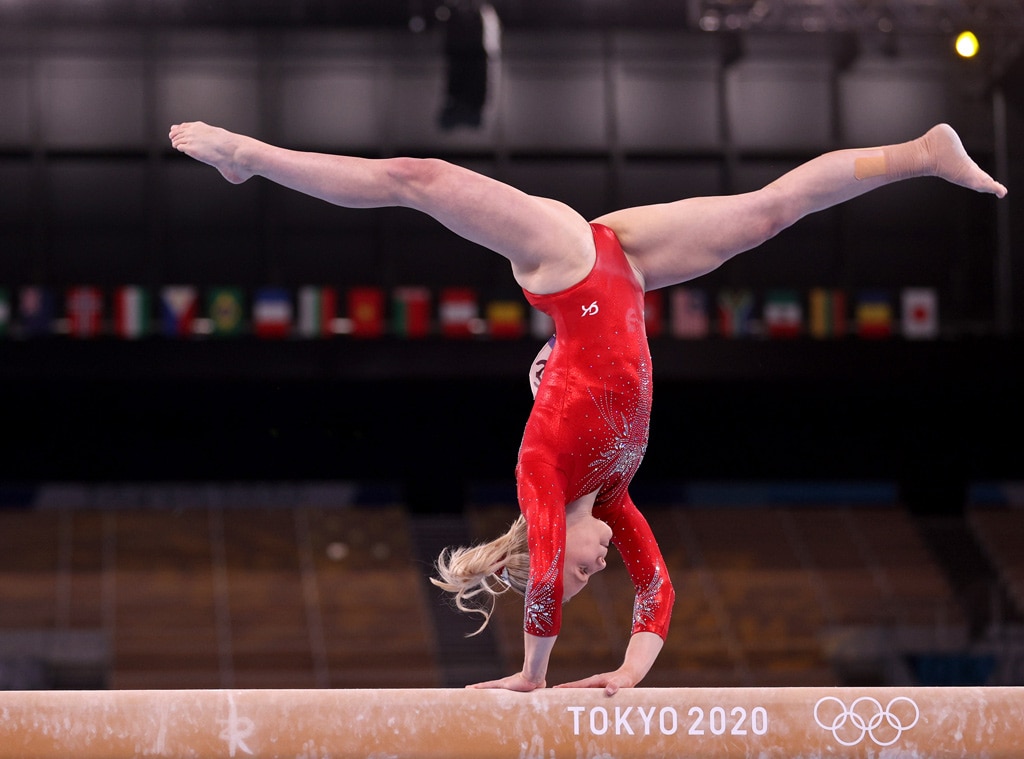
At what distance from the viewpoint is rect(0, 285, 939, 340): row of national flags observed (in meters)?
11.7

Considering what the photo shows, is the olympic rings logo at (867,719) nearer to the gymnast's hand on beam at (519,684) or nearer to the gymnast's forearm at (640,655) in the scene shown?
the gymnast's forearm at (640,655)

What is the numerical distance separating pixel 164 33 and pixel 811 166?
1011cm

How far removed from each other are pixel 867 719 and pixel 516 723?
103 centimetres

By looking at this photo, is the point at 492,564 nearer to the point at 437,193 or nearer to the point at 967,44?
the point at 437,193

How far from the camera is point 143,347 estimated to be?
1126 centimetres

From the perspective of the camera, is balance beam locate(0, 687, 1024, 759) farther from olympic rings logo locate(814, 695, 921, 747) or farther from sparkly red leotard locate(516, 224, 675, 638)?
sparkly red leotard locate(516, 224, 675, 638)

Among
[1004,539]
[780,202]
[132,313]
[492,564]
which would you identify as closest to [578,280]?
[780,202]

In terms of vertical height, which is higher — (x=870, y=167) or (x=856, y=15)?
(x=856, y=15)

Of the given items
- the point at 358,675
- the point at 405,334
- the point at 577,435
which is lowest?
the point at 358,675

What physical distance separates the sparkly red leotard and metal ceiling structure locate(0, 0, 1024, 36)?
23.4 feet

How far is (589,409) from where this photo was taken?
12.4ft

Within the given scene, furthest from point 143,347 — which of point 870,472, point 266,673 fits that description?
point 870,472

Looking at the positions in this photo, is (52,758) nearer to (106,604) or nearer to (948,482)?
(106,604)

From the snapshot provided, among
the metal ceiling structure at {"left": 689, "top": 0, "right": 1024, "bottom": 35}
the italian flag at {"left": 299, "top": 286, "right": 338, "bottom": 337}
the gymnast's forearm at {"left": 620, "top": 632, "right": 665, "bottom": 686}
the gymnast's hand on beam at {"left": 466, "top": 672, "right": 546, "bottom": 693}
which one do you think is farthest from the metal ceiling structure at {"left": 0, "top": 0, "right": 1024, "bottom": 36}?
the gymnast's hand on beam at {"left": 466, "top": 672, "right": 546, "bottom": 693}
